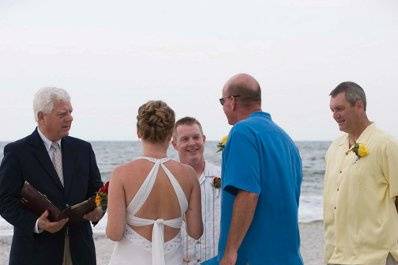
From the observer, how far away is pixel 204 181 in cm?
461

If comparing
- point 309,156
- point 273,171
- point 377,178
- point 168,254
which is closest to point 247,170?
point 273,171

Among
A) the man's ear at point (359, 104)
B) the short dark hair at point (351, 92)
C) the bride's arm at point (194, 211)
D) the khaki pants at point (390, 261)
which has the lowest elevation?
the khaki pants at point (390, 261)

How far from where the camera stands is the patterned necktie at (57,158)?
4520mm

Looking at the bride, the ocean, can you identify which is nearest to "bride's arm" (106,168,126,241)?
the bride

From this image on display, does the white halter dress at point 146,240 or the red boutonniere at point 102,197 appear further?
the red boutonniere at point 102,197

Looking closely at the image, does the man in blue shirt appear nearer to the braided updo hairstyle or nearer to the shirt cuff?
→ the braided updo hairstyle

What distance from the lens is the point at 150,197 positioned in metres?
3.73

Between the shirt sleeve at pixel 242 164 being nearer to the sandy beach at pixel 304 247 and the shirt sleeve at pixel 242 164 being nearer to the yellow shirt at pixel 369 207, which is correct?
the yellow shirt at pixel 369 207

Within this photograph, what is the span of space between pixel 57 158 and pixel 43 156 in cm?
12

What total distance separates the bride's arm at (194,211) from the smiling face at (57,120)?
977 mm

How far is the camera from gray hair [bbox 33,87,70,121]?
439cm

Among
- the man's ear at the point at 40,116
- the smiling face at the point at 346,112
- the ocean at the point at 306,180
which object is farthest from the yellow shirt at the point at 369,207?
the ocean at the point at 306,180

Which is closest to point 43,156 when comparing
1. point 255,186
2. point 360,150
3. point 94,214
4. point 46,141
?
point 46,141

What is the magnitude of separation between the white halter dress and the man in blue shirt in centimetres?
27
